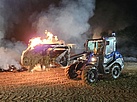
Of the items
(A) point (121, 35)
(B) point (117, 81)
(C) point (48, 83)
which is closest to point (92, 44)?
(B) point (117, 81)

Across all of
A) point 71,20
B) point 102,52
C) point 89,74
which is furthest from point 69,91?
point 71,20

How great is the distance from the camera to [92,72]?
13.8 m

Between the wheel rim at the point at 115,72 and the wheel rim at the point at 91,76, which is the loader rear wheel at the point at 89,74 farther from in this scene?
the wheel rim at the point at 115,72

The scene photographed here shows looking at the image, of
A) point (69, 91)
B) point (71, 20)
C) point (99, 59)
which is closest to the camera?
point (69, 91)

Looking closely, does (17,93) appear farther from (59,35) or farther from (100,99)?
(59,35)

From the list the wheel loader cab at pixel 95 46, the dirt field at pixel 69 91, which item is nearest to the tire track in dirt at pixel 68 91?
the dirt field at pixel 69 91

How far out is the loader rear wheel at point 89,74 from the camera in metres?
13.5

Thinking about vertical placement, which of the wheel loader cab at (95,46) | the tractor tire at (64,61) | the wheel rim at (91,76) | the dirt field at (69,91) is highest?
the wheel loader cab at (95,46)

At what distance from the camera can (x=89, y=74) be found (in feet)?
44.8

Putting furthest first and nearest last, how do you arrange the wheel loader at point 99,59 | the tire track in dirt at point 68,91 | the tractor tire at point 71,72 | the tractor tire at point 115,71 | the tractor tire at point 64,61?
the tractor tire at point 115,71, the tractor tire at point 71,72, the wheel loader at point 99,59, the tractor tire at point 64,61, the tire track in dirt at point 68,91

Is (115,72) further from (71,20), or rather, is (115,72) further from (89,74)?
(71,20)

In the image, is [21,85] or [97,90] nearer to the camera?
[97,90]

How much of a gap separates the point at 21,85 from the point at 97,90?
3.84 m

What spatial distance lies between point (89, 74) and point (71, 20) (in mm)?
6716
